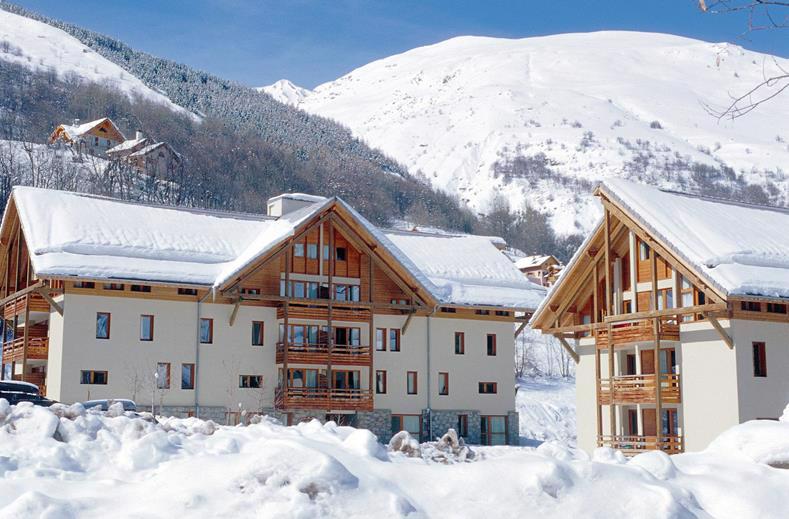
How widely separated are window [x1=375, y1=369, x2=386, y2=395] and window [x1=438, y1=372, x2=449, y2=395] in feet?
9.13

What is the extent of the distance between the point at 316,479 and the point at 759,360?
2359 cm

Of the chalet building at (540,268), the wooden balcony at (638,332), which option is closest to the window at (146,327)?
the wooden balcony at (638,332)

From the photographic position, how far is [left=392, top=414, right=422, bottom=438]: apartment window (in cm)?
4494

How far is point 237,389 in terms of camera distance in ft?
135

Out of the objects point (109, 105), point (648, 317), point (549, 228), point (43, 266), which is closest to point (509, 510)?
point (648, 317)

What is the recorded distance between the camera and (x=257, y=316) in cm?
4234

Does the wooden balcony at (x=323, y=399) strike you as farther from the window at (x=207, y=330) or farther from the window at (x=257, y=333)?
the window at (x=207, y=330)

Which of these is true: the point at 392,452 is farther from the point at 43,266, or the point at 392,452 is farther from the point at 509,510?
the point at 43,266

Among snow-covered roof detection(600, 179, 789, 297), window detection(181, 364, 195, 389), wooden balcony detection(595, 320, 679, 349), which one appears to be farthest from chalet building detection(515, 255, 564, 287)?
wooden balcony detection(595, 320, 679, 349)

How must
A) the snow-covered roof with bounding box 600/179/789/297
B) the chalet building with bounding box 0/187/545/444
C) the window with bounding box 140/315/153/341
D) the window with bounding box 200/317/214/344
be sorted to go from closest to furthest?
the snow-covered roof with bounding box 600/179/789/297
the chalet building with bounding box 0/187/545/444
the window with bounding box 140/315/153/341
the window with bounding box 200/317/214/344

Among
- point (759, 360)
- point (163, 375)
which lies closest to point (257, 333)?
point (163, 375)

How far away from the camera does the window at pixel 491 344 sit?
47688mm

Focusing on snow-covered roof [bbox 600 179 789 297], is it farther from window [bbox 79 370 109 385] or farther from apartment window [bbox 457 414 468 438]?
window [bbox 79 370 109 385]

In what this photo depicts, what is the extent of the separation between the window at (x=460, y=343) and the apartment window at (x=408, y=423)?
3.70 meters
